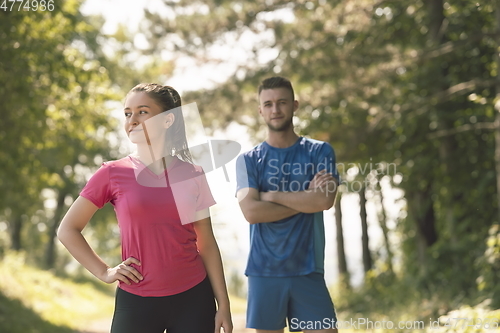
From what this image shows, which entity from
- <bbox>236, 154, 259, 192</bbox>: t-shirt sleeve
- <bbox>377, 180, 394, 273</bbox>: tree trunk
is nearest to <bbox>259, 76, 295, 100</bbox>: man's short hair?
<bbox>236, 154, 259, 192</bbox>: t-shirt sleeve

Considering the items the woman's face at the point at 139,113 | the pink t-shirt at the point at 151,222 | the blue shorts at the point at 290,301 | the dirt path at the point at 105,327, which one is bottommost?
the dirt path at the point at 105,327

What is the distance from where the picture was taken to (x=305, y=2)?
1082 cm

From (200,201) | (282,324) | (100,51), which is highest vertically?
(100,51)

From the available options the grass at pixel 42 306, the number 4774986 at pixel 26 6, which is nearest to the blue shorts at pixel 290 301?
the number 4774986 at pixel 26 6

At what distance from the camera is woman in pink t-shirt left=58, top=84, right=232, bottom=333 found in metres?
2.83

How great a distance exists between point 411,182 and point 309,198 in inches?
302

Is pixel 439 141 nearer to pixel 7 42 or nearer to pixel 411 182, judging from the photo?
pixel 411 182

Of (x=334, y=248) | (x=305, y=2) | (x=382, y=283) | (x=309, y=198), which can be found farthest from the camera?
(x=334, y=248)

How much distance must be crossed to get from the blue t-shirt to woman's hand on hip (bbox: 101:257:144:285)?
136 cm

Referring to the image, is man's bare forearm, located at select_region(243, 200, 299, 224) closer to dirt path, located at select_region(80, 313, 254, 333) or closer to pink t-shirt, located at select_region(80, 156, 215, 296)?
pink t-shirt, located at select_region(80, 156, 215, 296)

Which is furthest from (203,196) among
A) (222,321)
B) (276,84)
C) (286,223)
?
(276,84)

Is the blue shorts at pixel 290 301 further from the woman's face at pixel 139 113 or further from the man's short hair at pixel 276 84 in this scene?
the woman's face at pixel 139 113

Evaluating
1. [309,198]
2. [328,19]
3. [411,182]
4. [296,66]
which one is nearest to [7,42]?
[296,66]

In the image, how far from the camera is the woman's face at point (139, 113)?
9.61 ft
